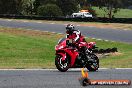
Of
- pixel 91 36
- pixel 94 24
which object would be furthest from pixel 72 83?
pixel 94 24

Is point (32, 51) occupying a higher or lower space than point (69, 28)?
lower

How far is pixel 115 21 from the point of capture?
144 ft

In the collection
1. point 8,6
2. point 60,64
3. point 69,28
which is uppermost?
point 69,28

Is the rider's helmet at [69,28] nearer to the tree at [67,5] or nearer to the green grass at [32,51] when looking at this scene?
the green grass at [32,51]

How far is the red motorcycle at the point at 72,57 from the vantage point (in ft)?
39.1

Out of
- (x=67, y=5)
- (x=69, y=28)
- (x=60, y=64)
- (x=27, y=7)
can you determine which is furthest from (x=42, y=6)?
(x=60, y=64)

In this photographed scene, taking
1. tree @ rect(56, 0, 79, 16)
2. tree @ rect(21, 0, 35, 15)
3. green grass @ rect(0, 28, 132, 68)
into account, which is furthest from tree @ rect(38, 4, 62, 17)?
green grass @ rect(0, 28, 132, 68)

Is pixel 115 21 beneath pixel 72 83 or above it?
beneath

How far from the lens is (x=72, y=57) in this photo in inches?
476

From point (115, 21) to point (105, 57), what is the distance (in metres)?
24.5

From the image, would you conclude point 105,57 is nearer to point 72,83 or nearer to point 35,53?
point 35,53

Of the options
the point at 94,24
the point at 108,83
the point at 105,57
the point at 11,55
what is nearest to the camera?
the point at 108,83

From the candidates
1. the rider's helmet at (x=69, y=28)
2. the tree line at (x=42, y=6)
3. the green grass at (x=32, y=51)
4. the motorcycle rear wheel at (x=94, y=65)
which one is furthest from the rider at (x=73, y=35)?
the tree line at (x=42, y=6)

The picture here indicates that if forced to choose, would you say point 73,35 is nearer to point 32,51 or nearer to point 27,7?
point 32,51
